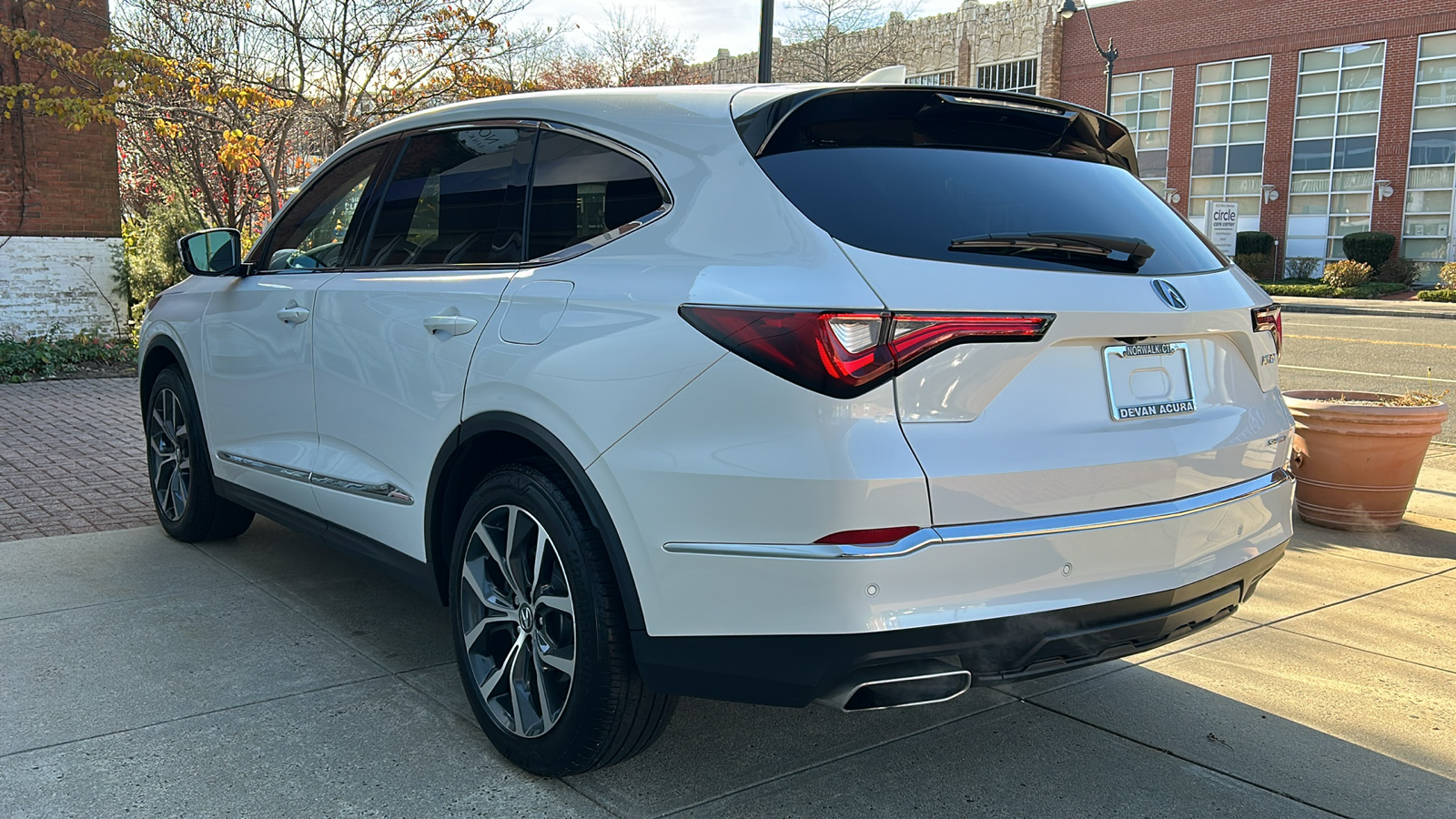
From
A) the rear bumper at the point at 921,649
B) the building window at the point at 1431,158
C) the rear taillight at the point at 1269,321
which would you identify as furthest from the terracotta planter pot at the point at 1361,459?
the building window at the point at 1431,158

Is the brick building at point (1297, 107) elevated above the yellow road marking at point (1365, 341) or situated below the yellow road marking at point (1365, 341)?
above

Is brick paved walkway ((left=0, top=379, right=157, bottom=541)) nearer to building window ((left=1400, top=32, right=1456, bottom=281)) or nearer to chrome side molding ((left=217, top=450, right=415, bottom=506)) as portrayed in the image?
chrome side molding ((left=217, top=450, right=415, bottom=506))

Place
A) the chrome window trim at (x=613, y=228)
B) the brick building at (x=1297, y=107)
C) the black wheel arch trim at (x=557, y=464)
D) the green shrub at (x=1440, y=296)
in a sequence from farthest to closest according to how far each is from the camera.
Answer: the brick building at (x=1297, y=107) → the green shrub at (x=1440, y=296) → the chrome window trim at (x=613, y=228) → the black wheel arch trim at (x=557, y=464)

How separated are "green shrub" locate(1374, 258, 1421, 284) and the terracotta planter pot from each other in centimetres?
3182

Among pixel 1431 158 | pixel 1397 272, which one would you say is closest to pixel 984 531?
pixel 1397 272

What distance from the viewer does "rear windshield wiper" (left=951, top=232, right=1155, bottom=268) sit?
105 inches

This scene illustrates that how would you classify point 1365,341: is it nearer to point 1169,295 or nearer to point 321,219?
point 1169,295

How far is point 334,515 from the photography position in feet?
13.3

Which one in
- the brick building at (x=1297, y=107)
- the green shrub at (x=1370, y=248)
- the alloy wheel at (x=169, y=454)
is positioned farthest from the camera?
the brick building at (x=1297, y=107)

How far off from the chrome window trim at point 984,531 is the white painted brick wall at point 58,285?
1356cm

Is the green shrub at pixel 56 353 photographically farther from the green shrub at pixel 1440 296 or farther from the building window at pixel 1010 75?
the building window at pixel 1010 75

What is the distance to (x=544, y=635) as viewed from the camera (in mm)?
3094

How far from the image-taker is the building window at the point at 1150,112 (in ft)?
138

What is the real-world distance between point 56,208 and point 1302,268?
115ft
